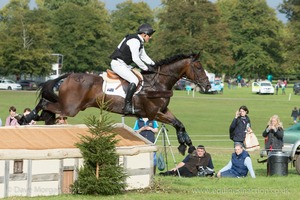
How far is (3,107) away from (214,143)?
84.6 feet

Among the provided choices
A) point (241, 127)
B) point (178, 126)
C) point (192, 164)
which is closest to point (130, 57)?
point (178, 126)

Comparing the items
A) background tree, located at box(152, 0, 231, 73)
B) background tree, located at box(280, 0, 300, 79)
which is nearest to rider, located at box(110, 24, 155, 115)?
background tree, located at box(280, 0, 300, 79)

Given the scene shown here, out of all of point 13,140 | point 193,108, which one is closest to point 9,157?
point 13,140

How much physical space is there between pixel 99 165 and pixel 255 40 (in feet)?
376

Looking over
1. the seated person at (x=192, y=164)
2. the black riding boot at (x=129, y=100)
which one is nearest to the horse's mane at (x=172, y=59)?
the black riding boot at (x=129, y=100)

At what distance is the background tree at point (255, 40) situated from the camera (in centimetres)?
12256

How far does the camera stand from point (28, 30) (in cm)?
9856

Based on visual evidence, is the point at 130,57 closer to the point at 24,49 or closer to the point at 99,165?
the point at 99,165

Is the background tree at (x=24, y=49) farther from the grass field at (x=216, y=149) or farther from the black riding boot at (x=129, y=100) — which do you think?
the black riding boot at (x=129, y=100)

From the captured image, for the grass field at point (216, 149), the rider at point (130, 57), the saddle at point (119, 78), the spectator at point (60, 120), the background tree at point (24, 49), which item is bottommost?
the grass field at point (216, 149)

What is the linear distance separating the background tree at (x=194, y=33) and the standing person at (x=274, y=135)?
3376 inches

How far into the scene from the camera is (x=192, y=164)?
1661cm

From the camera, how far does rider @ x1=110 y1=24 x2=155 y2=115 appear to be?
14.3 metres

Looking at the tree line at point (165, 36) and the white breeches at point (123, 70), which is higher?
the tree line at point (165, 36)
